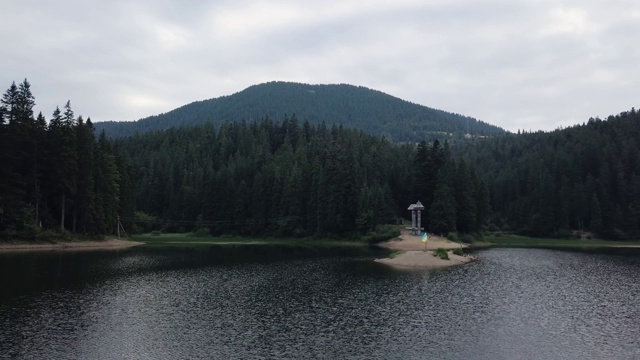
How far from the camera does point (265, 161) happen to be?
187750 millimetres

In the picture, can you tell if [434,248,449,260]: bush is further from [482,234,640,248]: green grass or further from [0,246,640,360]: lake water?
[482,234,640,248]: green grass

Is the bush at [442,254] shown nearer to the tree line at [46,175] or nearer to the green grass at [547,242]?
the green grass at [547,242]

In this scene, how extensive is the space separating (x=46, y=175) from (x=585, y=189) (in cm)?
15530

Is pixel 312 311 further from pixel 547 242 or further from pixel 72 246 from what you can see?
pixel 547 242

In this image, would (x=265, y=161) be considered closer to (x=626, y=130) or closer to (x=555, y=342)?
(x=626, y=130)

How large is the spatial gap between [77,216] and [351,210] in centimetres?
7223

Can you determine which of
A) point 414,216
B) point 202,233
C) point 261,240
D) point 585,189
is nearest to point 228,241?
point 261,240

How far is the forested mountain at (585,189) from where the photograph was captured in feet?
489

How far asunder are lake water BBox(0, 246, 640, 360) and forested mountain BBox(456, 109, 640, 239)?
7371cm

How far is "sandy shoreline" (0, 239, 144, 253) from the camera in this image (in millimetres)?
95000

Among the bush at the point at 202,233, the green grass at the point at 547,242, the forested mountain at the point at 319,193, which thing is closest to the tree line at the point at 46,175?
the forested mountain at the point at 319,193

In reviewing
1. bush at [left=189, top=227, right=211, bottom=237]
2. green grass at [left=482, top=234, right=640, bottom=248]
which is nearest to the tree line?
bush at [left=189, top=227, right=211, bottom=237]

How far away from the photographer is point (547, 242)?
469 ft

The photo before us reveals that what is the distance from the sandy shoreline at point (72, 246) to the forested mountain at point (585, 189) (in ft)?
409
